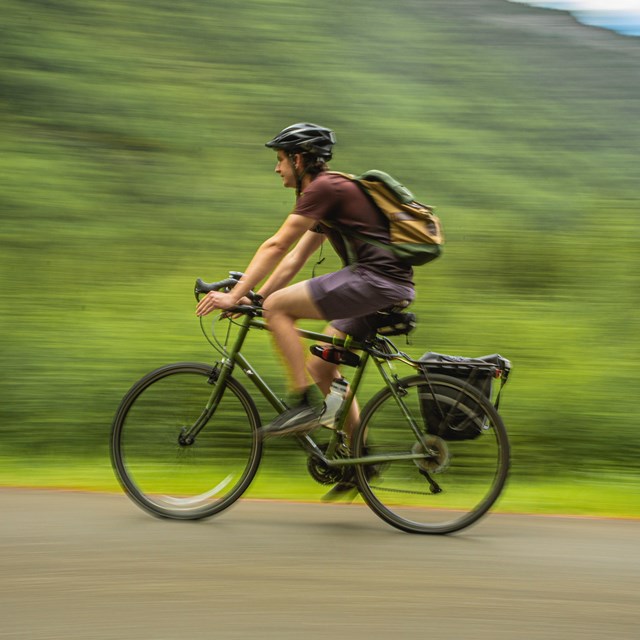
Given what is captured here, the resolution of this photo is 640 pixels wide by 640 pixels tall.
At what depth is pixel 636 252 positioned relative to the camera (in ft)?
30.8

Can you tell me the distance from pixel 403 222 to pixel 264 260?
70 cm

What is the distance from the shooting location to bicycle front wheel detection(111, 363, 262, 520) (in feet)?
17.0

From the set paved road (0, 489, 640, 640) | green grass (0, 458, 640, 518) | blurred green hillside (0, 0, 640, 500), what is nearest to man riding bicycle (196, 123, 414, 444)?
paved road (0, 489, 640, 640)

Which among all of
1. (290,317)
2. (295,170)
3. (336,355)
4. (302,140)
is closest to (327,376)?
(336,355)

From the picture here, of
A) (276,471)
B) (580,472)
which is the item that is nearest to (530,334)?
(580,472)

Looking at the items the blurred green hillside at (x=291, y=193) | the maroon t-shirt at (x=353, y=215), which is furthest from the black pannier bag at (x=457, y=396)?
the blurred green hillside at (x=291, y=193)

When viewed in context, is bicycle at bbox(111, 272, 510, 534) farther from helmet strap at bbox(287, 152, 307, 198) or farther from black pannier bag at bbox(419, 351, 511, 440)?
helmet strap at bbox(287, 152, 307, 198)

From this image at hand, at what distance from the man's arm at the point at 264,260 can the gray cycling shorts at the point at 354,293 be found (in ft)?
0.74

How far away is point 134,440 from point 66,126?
21.6 ft

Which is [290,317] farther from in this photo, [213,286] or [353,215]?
[353,215]

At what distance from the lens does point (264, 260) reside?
4.87 m

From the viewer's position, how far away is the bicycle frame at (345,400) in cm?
508

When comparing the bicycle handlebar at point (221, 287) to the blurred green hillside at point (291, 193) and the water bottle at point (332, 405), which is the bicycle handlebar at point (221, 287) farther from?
the blurred green hillside at point (291, 193)

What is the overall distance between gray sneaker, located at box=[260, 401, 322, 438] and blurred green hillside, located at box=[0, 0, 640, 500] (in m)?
2.18
